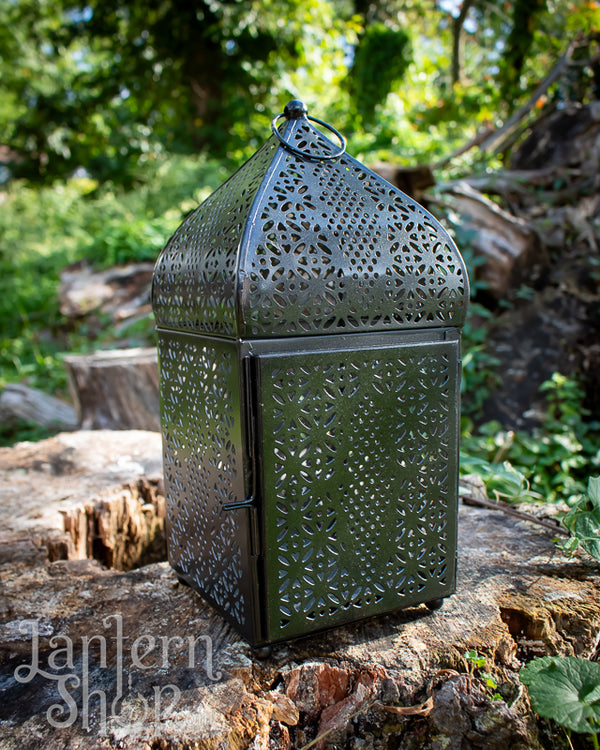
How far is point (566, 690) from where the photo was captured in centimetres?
107

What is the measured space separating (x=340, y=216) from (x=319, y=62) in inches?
263

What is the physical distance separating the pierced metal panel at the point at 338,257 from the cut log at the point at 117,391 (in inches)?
104

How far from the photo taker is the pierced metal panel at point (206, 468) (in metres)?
1.15

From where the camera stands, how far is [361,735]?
108cm

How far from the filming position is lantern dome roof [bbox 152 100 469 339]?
109 cm

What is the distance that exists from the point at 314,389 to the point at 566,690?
72 cm

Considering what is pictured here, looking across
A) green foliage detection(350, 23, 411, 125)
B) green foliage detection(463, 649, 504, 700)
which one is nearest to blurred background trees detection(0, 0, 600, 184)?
green foliage detection(350, 23, 411, 125)

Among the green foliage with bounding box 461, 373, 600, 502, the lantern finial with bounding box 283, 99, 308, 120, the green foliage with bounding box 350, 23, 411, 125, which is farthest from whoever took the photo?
the green foliage with bounding box 350, 23, 411, 125

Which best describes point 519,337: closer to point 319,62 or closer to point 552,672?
point 552,672

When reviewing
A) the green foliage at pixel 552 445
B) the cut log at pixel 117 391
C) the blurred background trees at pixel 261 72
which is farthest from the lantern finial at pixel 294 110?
the blurred background trees at pixel 261 72

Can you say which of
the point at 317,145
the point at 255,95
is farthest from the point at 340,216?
the point at 255,95

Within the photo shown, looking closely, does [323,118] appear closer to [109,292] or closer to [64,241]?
[109,292]

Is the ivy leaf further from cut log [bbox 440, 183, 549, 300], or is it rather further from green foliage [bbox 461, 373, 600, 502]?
cut log [bbox 440, 183, 549, 300]

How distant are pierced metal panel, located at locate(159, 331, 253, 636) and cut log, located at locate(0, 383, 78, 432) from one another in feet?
13.4
